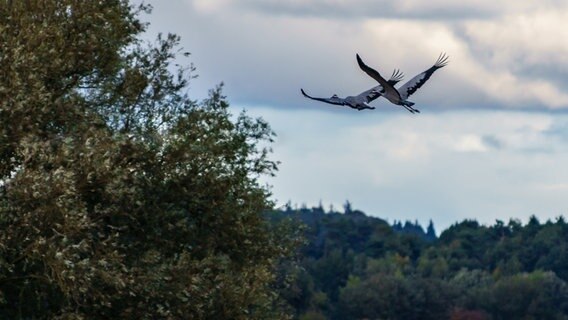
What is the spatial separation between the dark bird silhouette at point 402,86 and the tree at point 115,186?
8.51m

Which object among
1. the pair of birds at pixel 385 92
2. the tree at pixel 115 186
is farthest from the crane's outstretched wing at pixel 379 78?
the tree at pixel 115 186

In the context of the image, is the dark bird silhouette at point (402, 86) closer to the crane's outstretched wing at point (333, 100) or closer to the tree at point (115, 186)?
the crane's outstretched wing at point (333, 100)

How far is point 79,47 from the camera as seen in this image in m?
39.1

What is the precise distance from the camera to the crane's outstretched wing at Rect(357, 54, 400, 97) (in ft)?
78.8

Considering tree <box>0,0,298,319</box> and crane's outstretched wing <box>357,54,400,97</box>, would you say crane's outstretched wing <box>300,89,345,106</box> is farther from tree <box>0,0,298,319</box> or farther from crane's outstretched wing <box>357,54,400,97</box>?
tree <box>0,0,298,319</box>

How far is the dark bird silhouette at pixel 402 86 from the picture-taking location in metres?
24.1

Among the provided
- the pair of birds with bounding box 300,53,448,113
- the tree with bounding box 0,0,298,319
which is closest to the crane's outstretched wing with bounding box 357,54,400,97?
the pair of birds with bounding box 300,53,448,113

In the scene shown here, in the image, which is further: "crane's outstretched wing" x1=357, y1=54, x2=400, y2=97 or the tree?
the tree

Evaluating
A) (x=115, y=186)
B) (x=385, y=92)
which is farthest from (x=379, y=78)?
(x=115, y=186)

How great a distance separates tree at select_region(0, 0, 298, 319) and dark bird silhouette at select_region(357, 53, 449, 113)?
8508mm

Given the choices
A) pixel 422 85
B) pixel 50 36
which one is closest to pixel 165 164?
pixel 50 36

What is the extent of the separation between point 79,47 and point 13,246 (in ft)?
23.6

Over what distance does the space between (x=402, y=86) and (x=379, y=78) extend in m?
2.52

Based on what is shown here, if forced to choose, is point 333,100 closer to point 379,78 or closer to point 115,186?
point 379,78
